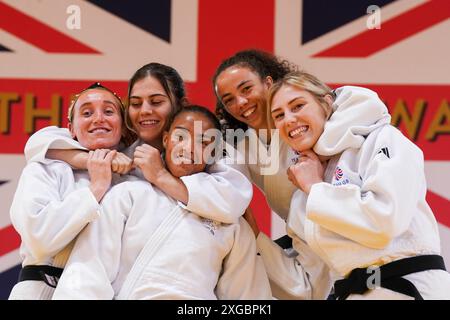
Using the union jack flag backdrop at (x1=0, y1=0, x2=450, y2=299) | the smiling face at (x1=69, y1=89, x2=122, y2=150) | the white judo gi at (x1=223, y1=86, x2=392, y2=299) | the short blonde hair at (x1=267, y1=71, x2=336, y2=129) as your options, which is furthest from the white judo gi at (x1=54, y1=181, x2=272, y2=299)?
the union jack flag backdrop at (x1=0, y1=0, x2=450, y2=299)

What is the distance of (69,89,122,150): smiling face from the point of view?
101 inches

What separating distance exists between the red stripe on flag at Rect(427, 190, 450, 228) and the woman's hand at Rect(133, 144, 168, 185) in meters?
1.98

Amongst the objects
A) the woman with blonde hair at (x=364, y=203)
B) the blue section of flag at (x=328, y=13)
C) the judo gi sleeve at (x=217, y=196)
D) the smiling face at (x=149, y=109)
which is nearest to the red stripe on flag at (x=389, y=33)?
the blue section of flag at (x=328, y=13)

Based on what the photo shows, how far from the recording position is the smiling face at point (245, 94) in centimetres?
285

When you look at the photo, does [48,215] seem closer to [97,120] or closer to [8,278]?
[97,120]

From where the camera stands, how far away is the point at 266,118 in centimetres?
288

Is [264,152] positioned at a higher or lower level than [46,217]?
higher

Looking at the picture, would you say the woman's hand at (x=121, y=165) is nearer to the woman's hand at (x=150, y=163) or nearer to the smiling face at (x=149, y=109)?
the woman's hand at (x=150, y=163)

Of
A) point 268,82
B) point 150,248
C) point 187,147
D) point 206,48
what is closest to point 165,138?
point 187,147

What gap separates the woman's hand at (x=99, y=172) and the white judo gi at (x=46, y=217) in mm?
50

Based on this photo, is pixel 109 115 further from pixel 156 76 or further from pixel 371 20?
pixel 371 20

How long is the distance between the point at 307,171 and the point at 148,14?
215 centimetres

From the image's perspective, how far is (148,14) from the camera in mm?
4102

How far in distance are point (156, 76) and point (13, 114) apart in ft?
5.21
